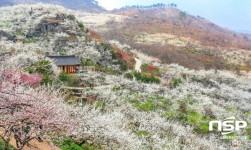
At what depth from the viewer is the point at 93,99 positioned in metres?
31.8

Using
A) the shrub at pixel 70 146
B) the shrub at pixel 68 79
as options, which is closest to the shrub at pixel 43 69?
the shrub at pixel 68 79

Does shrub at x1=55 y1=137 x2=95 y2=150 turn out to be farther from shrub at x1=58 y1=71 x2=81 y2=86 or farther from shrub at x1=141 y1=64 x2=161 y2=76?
shrub at x1=141 y1=64 x2=161 y2=76

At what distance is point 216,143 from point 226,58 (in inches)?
3460

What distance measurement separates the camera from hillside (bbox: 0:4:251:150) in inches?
441

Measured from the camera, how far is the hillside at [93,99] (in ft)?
36.8

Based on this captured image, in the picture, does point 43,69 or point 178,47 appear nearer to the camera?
point 43,69

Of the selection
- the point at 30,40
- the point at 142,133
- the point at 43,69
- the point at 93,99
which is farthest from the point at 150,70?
the point at 142,133

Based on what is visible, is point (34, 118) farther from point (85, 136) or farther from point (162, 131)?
point (162, 131)

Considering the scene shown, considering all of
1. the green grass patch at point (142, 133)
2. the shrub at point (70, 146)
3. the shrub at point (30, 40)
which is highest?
the shrub at point (30, 40)

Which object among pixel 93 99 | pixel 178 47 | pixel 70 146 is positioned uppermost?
pixel 178 47

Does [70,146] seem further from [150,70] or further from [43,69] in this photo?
[150,70]

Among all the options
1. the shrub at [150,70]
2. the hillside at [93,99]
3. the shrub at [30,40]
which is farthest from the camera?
the shrub at [150,70]

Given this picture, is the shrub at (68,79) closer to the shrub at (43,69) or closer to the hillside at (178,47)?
the shrub at (43,69)

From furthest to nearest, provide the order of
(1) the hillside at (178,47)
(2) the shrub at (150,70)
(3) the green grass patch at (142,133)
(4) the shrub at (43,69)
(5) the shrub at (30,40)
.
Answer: (1) the hillside at (178,47) < (2) the shrub at (150,70) < (5) the shrub at (30,40) < (4) the shrub at (43,69) < (3) the green grass patch at (142,133)
